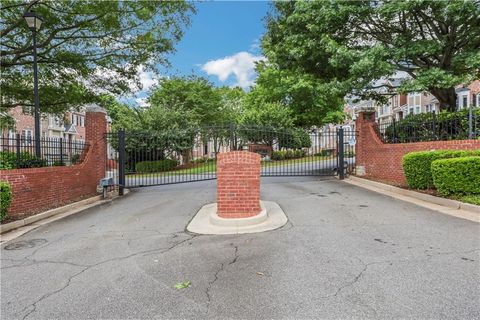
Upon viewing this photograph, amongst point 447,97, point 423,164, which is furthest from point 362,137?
point 423,164

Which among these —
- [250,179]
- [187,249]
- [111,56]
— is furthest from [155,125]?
[187,249]

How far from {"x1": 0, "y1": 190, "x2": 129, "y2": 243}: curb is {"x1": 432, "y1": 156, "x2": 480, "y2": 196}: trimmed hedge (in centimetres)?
884

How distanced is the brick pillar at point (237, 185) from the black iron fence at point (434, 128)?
620 cm

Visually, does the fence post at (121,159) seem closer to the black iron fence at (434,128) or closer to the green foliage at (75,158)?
the green foliage at (75,158)

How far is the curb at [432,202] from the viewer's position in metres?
6.59

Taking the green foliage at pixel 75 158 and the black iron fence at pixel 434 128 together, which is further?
the green foliage at pixel 75 158

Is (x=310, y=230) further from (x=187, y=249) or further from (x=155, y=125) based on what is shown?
(x=155, y=125)

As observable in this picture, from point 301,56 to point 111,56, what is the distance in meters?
7.76

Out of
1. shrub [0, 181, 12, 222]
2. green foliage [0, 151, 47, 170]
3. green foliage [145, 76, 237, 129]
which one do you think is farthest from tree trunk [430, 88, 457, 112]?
green foliage [145, 76, 237, 129]

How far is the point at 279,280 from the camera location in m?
3.66

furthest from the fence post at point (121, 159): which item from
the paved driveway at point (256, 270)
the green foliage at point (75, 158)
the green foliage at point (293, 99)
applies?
the green foliage at point (293, 99)

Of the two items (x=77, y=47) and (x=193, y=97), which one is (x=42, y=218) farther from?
(x=193, y=97)

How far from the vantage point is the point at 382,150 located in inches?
465

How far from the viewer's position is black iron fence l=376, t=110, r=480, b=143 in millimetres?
8766
